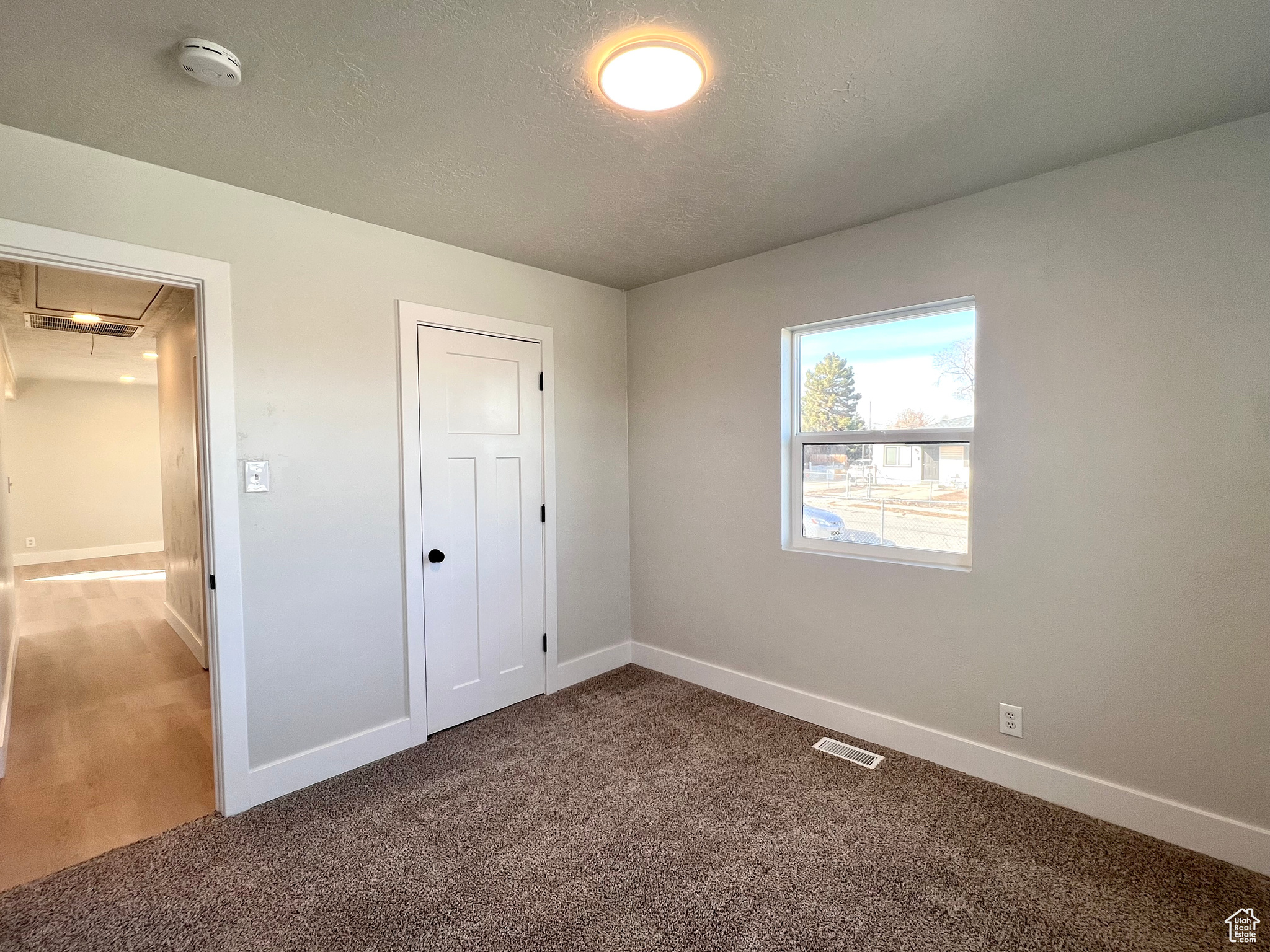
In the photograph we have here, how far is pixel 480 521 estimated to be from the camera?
3.18 metres

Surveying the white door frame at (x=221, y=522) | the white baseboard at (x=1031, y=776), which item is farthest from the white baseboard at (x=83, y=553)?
the white baseboard at (x=1031, y=776)

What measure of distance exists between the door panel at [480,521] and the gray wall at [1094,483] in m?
1.39

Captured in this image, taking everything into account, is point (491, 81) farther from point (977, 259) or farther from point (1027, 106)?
point (977, 259)

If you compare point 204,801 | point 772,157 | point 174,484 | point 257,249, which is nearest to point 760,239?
point 772,157

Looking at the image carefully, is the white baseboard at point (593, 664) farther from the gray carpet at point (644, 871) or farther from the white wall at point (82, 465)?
the white wall at point (82, 465)

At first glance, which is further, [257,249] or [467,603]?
[467,603]

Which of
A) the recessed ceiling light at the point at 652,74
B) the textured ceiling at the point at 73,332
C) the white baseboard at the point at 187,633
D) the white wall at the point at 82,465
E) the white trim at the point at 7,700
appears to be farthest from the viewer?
the white wall at the point at 82,465

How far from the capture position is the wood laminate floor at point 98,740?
7.44 feet

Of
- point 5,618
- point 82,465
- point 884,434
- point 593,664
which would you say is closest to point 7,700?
point 5,618

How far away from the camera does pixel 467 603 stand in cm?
313

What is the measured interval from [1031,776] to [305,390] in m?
3.39

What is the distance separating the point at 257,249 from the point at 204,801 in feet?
7.48

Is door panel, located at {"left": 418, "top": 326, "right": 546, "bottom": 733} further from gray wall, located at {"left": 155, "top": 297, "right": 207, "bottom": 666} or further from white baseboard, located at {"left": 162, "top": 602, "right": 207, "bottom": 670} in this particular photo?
white baseboard, located at {"left": 162, "top": 602, "right": 207, "bottom": 670}

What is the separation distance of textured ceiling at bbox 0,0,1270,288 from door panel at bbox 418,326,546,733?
2.71ft
